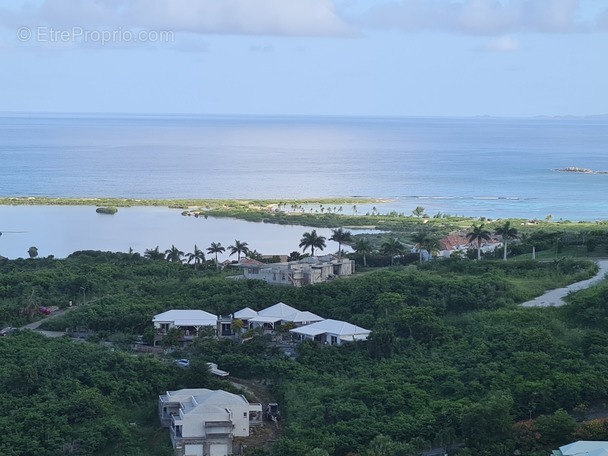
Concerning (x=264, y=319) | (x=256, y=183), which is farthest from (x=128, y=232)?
(x=256, y=183)

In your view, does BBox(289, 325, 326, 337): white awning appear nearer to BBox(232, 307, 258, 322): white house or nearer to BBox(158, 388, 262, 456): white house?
BBox(232, 307, 258, 322): white house

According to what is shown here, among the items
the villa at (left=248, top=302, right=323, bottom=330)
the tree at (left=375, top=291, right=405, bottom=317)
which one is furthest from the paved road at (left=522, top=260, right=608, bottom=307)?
the villa at (left=248, top=302, right=323, bottom=330)

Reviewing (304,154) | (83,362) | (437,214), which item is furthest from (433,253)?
(304,154)

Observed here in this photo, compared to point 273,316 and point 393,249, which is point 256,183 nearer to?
point 393,249

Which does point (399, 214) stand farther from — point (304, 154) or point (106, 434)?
point (304, 154)

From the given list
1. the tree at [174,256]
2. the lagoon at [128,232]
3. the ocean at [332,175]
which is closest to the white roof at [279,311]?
the tree at [174,256]
